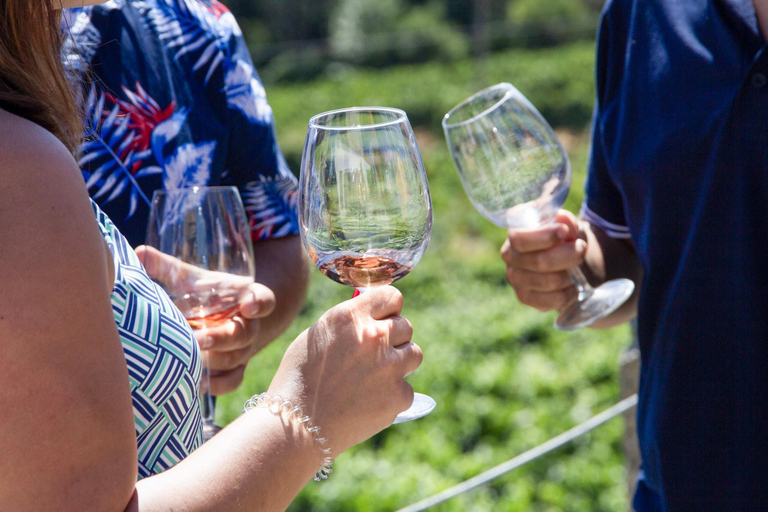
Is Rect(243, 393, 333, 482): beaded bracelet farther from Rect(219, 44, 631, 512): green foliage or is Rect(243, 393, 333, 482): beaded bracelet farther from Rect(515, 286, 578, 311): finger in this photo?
Rect(219, 44, 631, 512): green foliage

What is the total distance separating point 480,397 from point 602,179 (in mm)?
3931

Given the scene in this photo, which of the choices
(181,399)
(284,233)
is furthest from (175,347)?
(284,233)

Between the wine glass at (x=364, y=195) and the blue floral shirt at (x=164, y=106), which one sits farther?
the blue floral shirt at (x=164, y=106)

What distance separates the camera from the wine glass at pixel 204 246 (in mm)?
1501

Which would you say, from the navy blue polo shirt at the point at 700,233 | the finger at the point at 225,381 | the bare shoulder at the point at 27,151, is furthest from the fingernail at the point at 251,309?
the navy blue polo shirt at the point at 700,233

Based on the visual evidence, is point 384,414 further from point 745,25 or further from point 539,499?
point 539,499

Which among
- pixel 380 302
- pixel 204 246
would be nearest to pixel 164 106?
pixel 204 246

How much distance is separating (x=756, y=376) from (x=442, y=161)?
12.6 metres

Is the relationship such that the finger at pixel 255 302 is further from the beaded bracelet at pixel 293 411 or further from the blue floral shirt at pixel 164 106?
the beaded bracelet at pixel 293 411

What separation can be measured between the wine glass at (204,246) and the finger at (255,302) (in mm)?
12

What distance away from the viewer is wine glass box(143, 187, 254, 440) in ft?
4.92

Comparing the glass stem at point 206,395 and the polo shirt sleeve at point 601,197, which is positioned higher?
the polo shirt sleeve at point 601,197

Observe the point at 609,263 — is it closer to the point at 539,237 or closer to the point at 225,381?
the point at 539,237

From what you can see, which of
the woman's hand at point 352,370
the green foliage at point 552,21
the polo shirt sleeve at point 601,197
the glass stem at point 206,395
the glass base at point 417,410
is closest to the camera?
the woman's hand at point 352,370
